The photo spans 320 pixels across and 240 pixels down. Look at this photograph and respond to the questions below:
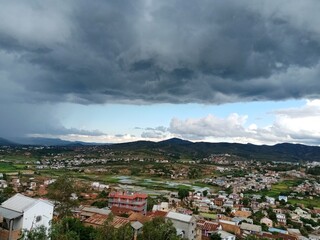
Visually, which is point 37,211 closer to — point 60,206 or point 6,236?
point 6,236

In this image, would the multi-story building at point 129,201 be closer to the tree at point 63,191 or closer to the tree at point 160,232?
the tree at point 63,191

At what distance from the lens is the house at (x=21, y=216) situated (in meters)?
23.3

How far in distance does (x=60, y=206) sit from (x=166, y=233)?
1341 cm

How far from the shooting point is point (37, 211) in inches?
963

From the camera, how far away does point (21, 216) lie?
23.6 meters

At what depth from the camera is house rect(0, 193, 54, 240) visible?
23344 millimetres

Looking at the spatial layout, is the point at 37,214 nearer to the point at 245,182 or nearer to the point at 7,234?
the point at 7,234

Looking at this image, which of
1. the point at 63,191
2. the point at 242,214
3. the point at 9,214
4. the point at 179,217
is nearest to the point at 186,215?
the point at 179,217

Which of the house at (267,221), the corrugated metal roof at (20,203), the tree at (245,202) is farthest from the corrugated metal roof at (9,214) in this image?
the tree at (245,202)

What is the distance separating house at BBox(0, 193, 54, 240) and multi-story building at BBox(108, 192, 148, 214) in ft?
106

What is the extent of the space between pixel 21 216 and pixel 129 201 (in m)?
35.6

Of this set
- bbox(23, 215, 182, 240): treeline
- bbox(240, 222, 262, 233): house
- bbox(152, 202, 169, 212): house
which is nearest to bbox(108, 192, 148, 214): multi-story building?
bbox(152, 202, 169, 212): house

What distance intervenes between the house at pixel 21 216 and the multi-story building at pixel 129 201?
32.3 meters

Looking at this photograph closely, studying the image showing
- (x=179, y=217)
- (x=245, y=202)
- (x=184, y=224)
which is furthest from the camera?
(x=245, y=202)
